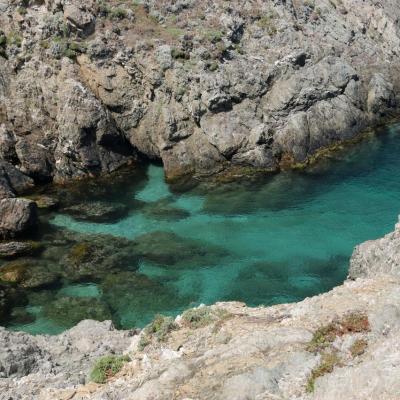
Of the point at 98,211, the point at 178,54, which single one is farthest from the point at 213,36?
the point at 98,211

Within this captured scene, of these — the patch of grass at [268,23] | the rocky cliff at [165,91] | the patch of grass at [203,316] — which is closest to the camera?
the patch of grass at [203,316]

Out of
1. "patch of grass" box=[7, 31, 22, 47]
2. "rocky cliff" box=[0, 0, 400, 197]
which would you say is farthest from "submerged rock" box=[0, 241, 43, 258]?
"patch of grass" box=[7, 31, 22, 47]

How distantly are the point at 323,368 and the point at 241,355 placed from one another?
295 centimetres

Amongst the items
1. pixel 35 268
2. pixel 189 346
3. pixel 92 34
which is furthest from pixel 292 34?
pixel 189 346

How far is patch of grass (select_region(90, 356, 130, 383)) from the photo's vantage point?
64.5ft

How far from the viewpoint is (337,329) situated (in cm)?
1855

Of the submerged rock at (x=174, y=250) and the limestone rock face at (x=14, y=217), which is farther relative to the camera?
the limestone rock face at (x=14, y=217)

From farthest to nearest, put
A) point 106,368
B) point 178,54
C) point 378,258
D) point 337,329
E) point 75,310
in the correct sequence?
1. point 178,54
2. point 75,310
3. point 378,258
4. point 106,368
5. point 337,329

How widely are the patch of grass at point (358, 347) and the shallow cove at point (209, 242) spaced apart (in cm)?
1929

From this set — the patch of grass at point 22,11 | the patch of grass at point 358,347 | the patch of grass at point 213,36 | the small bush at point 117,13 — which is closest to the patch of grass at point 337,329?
the patch of grass at point 358,347

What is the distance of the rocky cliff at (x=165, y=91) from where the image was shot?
5641cm

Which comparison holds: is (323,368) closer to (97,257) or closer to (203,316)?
(203,316)

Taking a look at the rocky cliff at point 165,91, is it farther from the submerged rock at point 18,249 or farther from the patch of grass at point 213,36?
the submerged rock at point 18,249

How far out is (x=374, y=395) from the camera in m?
13.7
